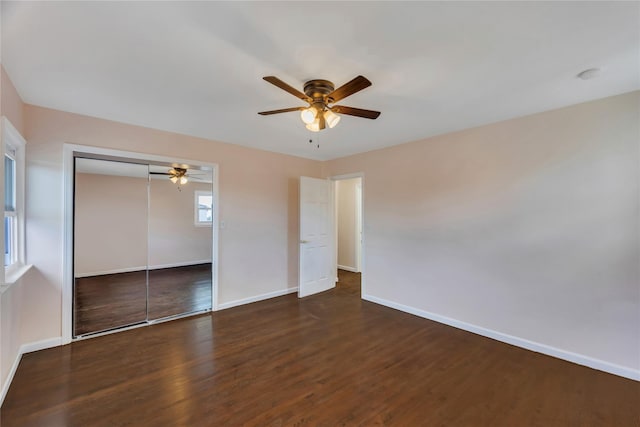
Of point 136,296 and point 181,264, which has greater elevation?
point 181,264

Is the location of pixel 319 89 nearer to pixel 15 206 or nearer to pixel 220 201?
pixel 220 201

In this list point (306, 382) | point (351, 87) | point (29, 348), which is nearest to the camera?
point (351, 87)

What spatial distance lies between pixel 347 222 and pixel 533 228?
4215 millimetres

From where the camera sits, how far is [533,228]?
2.81 metres

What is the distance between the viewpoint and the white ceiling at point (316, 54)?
1.43 meters

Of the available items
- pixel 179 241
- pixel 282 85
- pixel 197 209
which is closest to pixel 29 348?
pixel 179 241

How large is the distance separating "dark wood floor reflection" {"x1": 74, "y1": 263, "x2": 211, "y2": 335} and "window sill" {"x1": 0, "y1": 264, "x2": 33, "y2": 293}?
0.53 metres

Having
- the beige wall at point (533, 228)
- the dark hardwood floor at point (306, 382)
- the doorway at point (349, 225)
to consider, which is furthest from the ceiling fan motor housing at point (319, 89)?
the doorway at point (349, 225)

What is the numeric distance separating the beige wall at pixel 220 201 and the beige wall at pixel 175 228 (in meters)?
0.32

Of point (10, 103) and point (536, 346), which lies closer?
point (10, 103)

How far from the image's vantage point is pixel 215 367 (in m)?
2.45

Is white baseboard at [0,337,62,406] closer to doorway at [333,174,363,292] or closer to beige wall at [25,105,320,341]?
beige wall at [25,105,320,341]

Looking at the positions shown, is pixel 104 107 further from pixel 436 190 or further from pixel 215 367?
pixel 436 190

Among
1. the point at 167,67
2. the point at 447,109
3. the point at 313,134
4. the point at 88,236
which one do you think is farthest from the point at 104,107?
the point at 447,109
